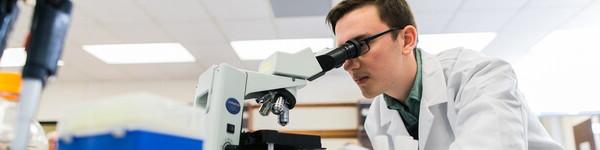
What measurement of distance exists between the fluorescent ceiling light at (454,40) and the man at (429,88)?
2.75 meters

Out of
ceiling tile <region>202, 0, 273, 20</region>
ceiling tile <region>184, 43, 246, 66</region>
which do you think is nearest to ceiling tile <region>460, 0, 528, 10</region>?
ceiling tile <region>202, 0, 273, 20</region>

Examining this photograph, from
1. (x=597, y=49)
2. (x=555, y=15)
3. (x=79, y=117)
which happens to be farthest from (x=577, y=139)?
(x=79, y=117)

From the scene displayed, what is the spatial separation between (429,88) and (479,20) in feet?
8.76

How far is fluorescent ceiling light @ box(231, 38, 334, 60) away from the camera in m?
Answer: 4.03

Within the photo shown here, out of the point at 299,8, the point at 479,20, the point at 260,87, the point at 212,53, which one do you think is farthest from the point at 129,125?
the point at 212,53

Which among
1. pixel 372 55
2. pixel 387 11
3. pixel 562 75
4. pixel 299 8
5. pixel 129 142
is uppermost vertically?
pixel 299 8

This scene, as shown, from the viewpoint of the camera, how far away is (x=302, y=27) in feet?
12.1

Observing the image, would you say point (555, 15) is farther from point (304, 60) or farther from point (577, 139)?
point (304, 60)

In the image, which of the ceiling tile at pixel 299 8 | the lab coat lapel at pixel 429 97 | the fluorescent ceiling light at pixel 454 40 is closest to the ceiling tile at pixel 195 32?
the ceiling tile at pixel 299 8

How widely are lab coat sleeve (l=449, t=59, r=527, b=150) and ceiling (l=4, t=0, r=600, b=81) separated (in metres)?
2.22

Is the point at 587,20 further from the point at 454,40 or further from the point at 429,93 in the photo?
the point at 429,93

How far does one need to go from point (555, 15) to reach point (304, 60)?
3.21m

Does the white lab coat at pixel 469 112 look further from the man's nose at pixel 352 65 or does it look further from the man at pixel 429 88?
the man's nose at pixel 352 65

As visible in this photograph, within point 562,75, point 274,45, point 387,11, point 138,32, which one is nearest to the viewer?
point 387,11
